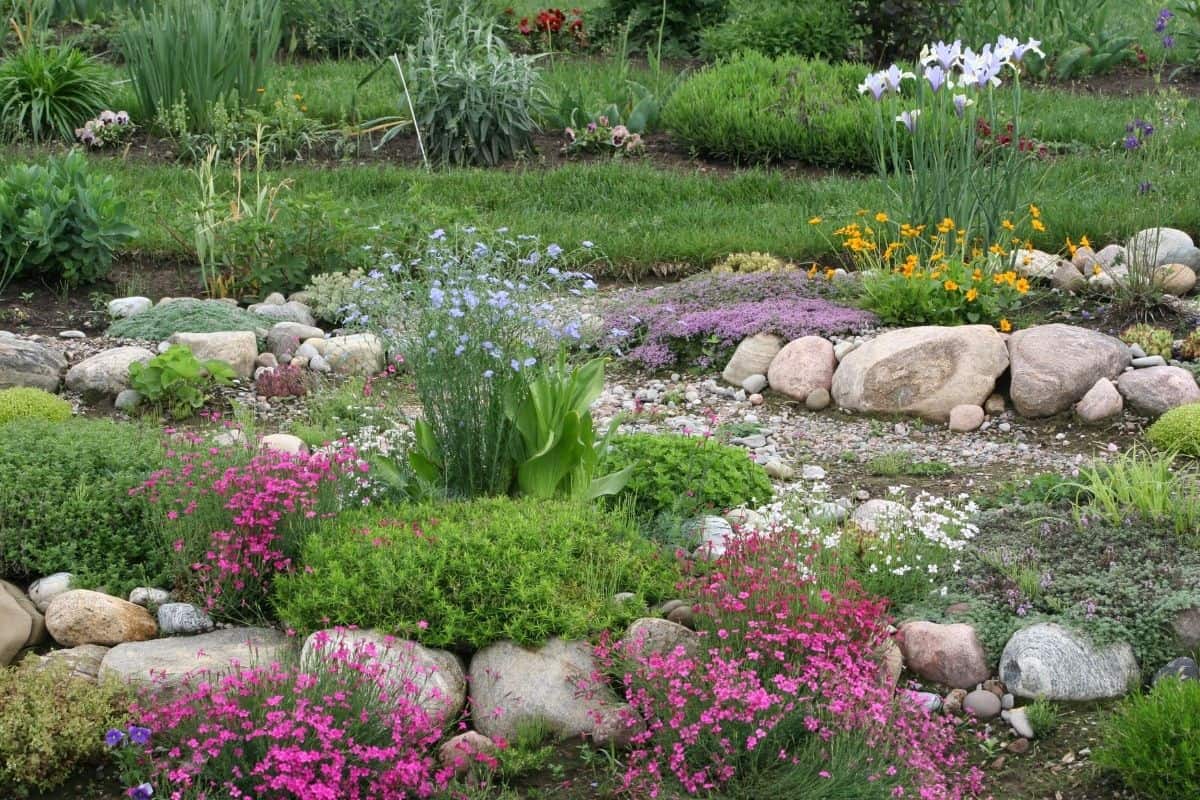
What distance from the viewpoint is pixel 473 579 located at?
4402 millimetres

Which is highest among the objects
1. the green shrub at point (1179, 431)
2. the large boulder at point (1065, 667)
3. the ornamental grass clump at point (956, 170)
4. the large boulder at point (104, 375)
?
the ornamental grass clump at point (956, 170)

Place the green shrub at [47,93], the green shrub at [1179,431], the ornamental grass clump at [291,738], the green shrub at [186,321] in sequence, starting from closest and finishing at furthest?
the ornamental grass clump at [291,738], the green shrub at [1179,431], the green shrub at [186,321], the green shrub at [47,93]

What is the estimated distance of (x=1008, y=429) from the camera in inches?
258

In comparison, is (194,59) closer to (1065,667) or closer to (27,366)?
(27,366)

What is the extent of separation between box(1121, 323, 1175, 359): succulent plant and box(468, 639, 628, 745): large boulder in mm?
3927

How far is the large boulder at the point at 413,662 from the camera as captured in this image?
4.11 m

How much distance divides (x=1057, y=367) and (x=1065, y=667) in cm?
246

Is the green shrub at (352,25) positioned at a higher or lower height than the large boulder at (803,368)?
higher

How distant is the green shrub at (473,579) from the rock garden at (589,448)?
2cm

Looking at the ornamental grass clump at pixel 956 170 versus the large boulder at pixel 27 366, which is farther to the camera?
the ornamental grass clump at pixel 956 170

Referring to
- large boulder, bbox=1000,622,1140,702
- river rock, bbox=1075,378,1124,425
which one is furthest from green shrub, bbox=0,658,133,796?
river rock, bbox=1075,378,1124,425

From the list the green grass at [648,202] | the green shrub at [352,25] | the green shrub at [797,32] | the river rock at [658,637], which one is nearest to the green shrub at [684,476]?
the river rock at [658,637]

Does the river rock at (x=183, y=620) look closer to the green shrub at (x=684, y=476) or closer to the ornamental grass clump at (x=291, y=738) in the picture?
the ornamental grass clump at (x=291, y=738)

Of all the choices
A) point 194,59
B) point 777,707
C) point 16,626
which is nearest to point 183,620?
point 16,626
